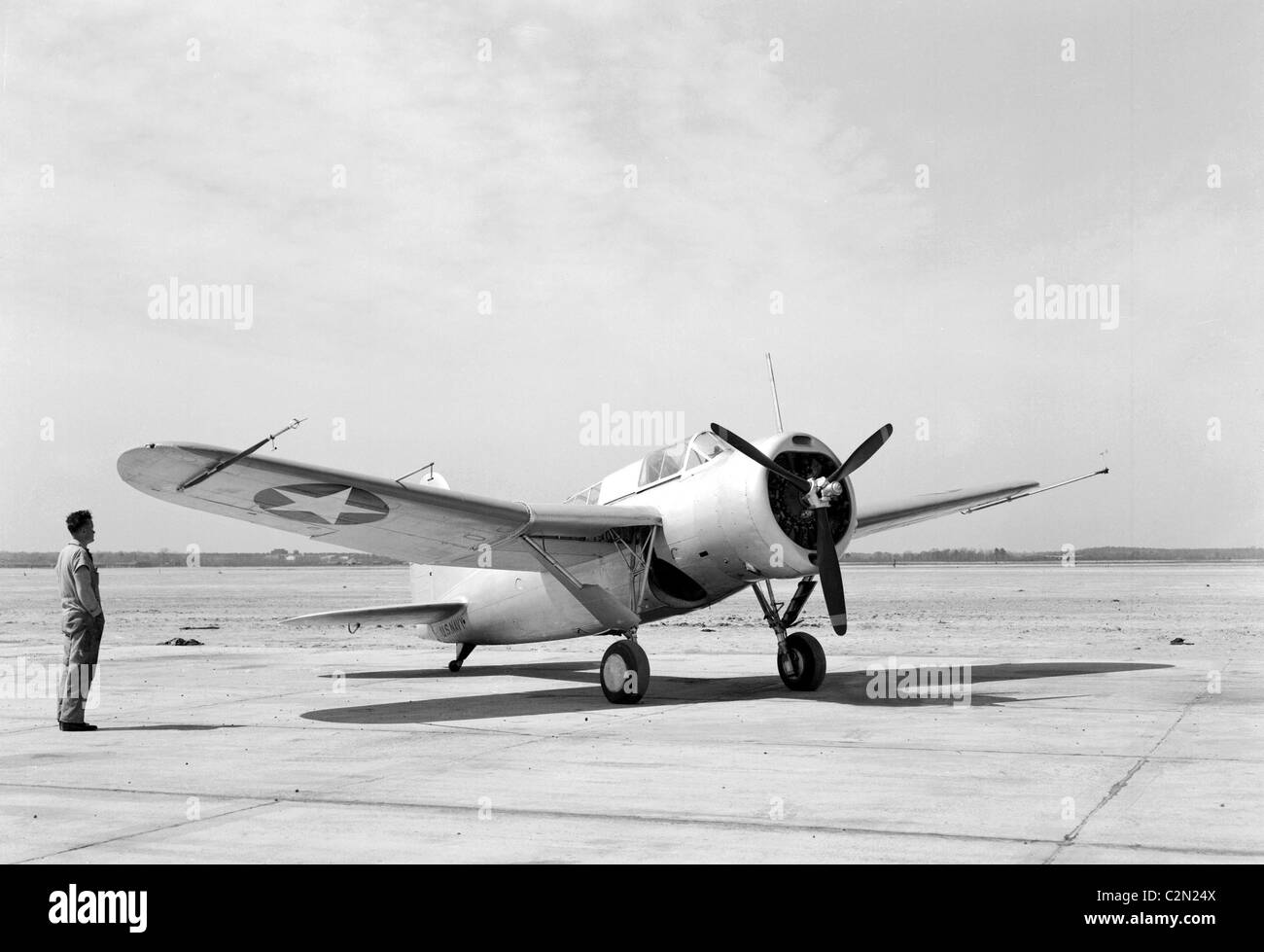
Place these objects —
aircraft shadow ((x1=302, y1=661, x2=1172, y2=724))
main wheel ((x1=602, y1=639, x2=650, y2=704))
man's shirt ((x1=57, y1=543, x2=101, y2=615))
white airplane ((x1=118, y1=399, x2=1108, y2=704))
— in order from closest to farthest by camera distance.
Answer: man's shirt ((x1=57, y1=543, x2=101, y2=615)) < white airplane ((x1=118, y1=399, x2=1108, y2=704)) < aircraft shadow ((x1=302, y1=661, x2=1172, y2=724)) < main wheel ((x1=602, y1=639, x2=650, y2=704))

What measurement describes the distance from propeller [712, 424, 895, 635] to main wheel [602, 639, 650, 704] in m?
2.39

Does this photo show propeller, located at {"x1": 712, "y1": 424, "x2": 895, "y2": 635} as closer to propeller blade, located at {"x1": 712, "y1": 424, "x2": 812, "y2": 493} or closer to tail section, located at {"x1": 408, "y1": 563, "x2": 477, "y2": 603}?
propeller blade, located at {"x1": 712, "y1": 424, "x2": 812, "y2": 493}

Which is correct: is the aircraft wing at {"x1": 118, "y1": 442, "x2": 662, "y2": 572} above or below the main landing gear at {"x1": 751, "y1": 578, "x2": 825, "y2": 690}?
above

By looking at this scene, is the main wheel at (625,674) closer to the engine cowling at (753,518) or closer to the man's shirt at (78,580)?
the engine cowling at (753,518)

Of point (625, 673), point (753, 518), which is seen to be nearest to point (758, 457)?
point (753, 518)

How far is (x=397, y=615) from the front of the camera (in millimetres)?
18750

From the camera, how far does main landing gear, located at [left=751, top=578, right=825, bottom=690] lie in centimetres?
1497

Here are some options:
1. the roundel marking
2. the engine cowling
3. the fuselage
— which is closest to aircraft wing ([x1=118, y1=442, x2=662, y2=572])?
the roundel marking

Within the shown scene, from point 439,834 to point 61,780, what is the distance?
3.92 metres

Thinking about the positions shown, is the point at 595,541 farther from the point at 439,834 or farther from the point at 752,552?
the point at 439,834

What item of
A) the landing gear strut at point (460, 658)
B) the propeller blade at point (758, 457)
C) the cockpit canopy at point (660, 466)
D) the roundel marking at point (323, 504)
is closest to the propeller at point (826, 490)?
the propeller blade at point (758, 457)

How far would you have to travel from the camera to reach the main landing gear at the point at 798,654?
589 inches

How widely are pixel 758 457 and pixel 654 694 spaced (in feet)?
13.0
